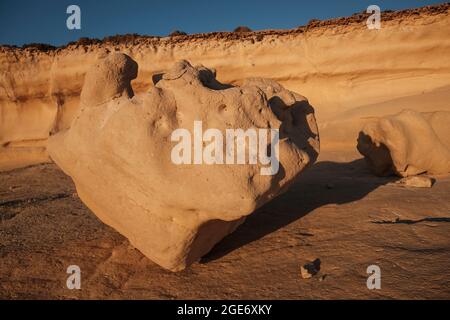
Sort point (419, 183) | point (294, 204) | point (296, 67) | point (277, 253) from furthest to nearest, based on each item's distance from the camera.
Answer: point (296, 67), point (419, 183), point (294, 204), point (277, 253)

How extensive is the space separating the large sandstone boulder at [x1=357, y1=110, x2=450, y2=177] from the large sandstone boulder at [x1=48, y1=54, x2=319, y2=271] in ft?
8.57

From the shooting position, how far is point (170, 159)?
1801 mm

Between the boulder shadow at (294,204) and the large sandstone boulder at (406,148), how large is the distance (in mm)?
225

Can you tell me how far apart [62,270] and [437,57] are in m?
9.51

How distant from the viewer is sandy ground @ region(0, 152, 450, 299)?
1.73 m

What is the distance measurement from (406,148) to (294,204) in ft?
6.83

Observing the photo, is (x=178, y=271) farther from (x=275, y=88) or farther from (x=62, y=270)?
(x=275, y=88)

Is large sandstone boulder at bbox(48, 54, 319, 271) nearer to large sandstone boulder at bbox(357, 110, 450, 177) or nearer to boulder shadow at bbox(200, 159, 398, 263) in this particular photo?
boulder shadow at bbox(200, 159, 398, 263)

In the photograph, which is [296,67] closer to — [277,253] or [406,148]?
[406,148]

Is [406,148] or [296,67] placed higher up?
[296,67]

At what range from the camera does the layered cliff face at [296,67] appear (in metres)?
8.40

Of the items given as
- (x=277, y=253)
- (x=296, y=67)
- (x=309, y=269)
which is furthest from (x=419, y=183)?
(x=296, y=67)

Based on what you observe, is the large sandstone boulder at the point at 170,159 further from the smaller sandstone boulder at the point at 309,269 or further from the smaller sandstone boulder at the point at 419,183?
the smaller sandstone boulder at the point at 419,183
